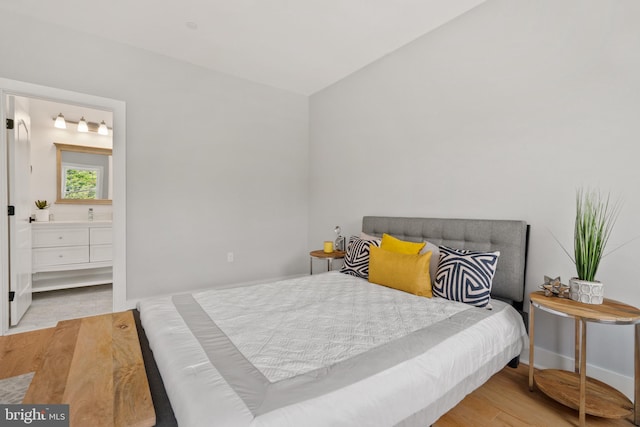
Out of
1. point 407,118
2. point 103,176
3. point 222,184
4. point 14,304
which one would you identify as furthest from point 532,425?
point 103,176

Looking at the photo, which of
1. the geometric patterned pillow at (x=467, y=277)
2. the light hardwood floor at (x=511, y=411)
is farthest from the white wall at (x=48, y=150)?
the light hardwood floor at (x=511, y=411)

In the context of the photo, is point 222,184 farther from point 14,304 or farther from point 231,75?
point 14,304

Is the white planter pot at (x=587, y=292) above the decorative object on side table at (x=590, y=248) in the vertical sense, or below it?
below

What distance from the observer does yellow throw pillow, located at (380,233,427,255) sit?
2373 mm

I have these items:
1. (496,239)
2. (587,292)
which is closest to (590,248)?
(587,292)

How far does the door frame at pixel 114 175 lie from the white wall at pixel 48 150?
170cm

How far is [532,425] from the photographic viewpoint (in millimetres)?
1511

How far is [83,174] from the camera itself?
4.27m

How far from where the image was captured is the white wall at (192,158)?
2.72 meters

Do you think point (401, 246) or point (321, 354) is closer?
point (321, 354)

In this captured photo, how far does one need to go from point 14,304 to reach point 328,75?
390cm

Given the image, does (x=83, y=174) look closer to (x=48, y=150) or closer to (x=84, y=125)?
(x=48, y=150)

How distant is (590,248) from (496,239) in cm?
56

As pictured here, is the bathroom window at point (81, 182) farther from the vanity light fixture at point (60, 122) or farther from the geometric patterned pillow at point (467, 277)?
the geometric patterned pillow at point (467, 277)
